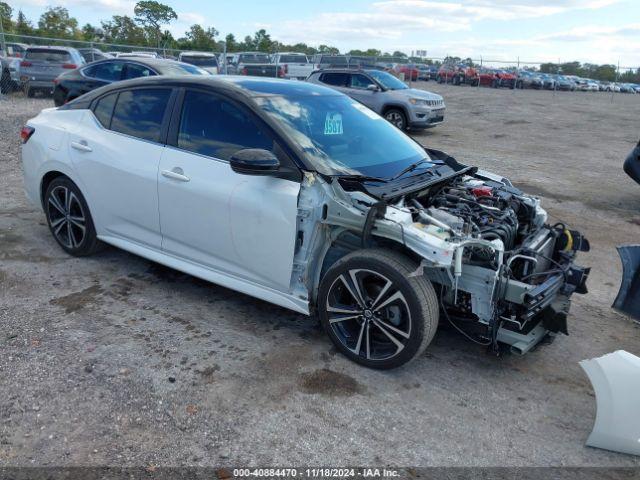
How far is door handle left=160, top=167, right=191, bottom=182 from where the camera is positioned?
13.0 ft

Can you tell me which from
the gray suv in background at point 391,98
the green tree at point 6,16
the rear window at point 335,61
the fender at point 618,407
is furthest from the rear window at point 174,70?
the green tree at point 6,16

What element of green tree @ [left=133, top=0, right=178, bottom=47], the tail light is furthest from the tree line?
the tail light

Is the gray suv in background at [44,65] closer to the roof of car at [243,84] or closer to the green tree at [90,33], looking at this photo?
the roof of car at [243,84]

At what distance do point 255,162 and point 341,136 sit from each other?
36.0 inches

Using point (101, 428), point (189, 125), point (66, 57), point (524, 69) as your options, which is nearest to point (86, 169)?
point (189, 125)

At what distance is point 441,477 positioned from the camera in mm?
2648

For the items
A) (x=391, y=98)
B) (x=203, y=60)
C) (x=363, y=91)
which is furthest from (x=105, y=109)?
(x=203, y=60)

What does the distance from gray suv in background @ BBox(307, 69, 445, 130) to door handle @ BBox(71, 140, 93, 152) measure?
9.71 m

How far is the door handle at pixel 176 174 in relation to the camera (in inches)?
156

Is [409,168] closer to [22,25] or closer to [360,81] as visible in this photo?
[360,81]

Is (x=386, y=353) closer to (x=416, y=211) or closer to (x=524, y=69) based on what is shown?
(x=416, y=211)

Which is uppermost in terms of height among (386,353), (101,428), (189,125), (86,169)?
(189,125)

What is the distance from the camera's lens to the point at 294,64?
27594 mm

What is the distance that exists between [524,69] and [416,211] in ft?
131
